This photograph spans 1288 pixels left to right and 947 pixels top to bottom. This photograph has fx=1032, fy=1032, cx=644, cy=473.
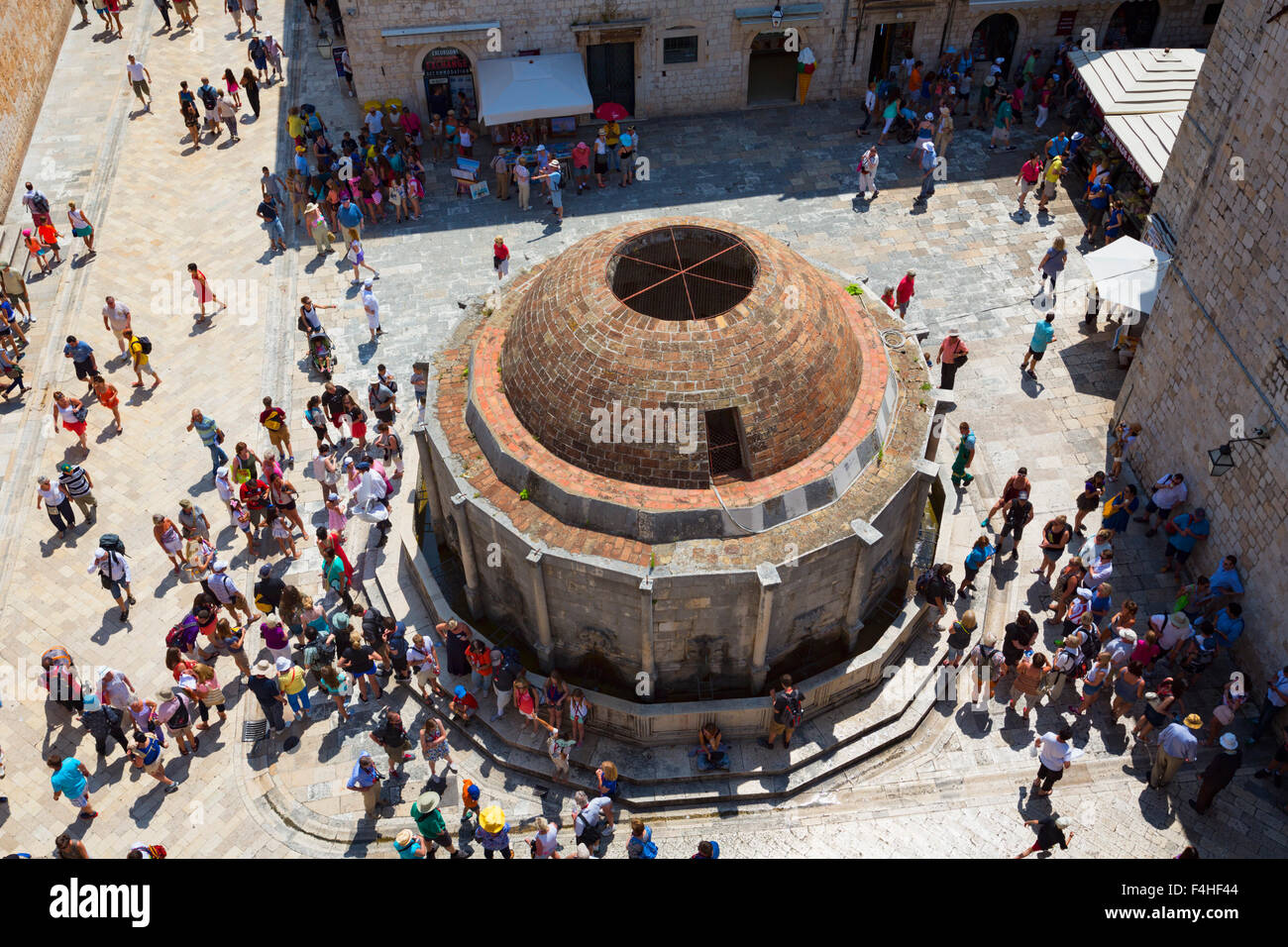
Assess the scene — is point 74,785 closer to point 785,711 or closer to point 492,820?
point 492,820

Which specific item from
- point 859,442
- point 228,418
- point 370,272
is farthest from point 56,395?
point 859,442

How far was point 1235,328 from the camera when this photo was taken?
63.6 ft

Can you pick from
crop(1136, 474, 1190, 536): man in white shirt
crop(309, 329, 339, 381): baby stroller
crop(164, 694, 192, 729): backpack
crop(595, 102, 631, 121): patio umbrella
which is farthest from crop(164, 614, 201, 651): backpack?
crop(595, 102, 631, 121): patio umbrella

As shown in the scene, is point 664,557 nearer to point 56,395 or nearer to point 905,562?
point 905,562

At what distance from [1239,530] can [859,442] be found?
770cm

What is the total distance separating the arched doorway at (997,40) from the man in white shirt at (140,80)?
26.9 meters

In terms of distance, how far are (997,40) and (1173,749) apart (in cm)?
2572

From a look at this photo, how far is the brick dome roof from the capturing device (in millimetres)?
17062

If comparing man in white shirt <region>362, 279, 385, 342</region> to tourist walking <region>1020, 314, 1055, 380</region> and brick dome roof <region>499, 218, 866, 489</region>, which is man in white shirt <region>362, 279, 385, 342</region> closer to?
brick dome roof <region>499, 218, 866, 489</region>

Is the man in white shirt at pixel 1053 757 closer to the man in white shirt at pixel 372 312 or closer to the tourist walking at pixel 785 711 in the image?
the tourist walking at pixel 785 711

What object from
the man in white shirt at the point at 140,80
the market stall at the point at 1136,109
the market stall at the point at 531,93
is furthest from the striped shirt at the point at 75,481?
the market stall at the point at 1136,109

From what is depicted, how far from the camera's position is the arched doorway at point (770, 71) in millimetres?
34188

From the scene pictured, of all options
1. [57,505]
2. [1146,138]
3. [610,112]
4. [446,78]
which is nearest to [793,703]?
[57,505]

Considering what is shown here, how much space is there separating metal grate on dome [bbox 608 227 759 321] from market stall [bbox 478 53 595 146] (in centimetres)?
1352
